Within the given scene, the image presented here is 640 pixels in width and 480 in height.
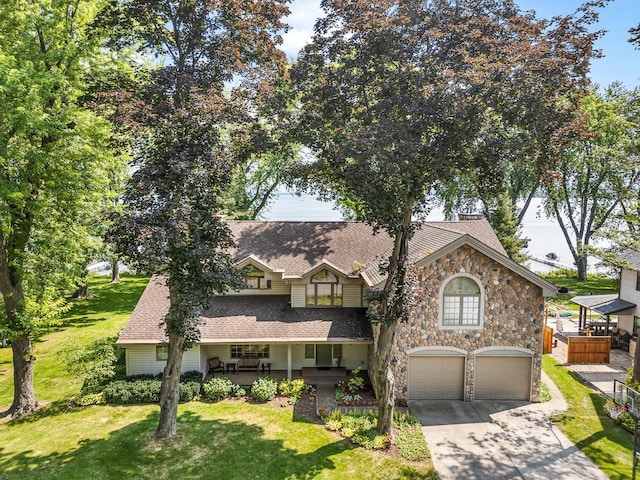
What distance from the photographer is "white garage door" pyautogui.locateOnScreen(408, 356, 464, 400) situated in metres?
17.5

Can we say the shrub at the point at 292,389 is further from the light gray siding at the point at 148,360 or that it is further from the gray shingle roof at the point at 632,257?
the gray shingle roof at the point at 632,257

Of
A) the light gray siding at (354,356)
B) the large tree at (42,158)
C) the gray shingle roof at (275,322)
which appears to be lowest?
the light gray siding at (354,356)

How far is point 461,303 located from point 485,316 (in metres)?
1.12

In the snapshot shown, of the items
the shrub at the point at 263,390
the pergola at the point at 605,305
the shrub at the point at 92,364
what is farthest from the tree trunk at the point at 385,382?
the pergola at the point at 605,305

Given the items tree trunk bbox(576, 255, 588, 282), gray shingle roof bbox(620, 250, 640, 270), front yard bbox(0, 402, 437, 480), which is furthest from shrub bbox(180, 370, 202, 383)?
tree trunk bbox(576, 255, 588, 282)

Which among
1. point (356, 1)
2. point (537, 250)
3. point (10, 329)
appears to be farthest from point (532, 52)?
point (537, 250)

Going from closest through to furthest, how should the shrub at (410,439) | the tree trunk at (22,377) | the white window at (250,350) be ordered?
the shrub at (410,439) < the tree trunk at (22,377) < the white window at (250,350)

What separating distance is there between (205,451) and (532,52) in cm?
1588

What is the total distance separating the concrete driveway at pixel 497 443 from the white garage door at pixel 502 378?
1.24ft

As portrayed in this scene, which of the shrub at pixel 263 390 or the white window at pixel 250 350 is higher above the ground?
the white window at pixel 250 350

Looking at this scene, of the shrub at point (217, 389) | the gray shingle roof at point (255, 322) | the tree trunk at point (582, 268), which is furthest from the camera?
the tree trunk at point (582, 268)

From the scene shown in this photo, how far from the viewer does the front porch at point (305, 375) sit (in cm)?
1912

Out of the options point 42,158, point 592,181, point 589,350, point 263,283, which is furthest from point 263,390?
point 592,181

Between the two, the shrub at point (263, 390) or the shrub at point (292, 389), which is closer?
the shrub at point (263, 390)
